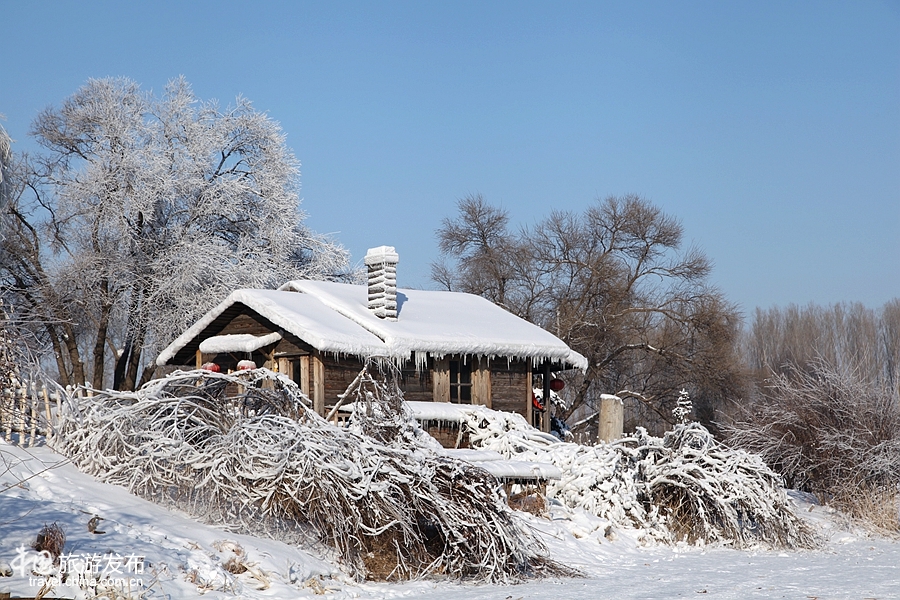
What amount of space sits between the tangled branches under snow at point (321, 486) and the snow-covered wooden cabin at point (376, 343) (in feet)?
16.7

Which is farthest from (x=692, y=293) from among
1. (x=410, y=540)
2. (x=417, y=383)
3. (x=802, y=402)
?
(x=410, y=540)

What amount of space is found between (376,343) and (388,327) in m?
0.81

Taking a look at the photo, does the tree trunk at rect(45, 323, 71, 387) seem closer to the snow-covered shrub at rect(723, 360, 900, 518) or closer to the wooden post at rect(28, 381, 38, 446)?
the wooden post at rect(28, 381, 38, 446)

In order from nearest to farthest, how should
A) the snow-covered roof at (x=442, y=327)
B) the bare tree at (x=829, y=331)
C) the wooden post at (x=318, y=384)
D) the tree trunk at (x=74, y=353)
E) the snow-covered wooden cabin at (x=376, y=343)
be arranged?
the wooden post at (x=318, y=384)
the snow-covered wooden cabin at (x=376, y=343)
the snow-covered roof at (x=442, y=327)
the tree trunk at (x=74, y=353)
the bare tree at (x=829, y=331)

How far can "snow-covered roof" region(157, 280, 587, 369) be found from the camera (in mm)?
16219

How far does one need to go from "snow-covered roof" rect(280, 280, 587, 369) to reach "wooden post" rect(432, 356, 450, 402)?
52 cm

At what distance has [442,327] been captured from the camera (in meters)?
18.4

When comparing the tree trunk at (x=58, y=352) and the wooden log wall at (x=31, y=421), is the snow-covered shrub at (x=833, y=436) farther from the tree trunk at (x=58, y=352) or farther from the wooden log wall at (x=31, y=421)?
the tree trunk at (x=58, y=352)

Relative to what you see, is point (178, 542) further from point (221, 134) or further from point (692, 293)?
point (692, 293)

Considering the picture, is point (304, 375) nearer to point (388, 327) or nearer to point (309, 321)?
point (309, 321)

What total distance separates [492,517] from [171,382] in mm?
4227

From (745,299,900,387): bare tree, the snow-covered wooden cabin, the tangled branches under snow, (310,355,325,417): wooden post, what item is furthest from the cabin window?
(745,299,900,387): bare tree

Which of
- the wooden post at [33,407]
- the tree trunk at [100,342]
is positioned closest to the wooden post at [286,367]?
the wooden post at [33,407]

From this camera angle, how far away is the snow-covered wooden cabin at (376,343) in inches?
647
